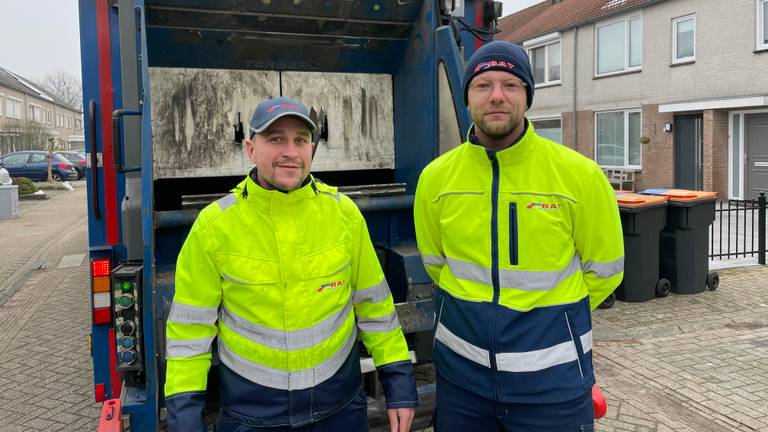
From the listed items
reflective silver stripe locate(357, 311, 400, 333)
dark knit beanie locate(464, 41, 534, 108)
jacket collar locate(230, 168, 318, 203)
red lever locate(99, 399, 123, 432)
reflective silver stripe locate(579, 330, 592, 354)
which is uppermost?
dark knit beanie locate(464, 41, 534, 108)

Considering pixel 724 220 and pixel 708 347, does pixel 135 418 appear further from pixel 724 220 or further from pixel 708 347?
pixel 724 220

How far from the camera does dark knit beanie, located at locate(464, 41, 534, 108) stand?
203cm

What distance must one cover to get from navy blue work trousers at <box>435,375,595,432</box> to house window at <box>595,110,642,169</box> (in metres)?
17.6

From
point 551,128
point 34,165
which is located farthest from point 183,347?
point 34,165

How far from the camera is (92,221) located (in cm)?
341

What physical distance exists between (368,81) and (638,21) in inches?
646

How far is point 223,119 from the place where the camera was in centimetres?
393

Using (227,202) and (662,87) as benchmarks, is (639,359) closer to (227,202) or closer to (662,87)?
(227,202)

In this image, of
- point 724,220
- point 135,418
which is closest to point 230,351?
point 135,418

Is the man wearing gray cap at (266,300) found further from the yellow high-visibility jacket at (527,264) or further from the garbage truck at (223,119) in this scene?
the garbage truck at (223,119)

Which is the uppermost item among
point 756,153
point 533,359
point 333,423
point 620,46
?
point 620,46

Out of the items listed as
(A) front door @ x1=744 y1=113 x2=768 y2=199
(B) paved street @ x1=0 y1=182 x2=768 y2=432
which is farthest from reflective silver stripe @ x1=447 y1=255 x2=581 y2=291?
(A) front door @ x1=744 y1=113 x2=768 y2=199

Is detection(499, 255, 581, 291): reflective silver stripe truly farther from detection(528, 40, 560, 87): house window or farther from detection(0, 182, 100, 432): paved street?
detection(528, 40, 560, 87): house window

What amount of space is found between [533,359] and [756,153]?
15384mm
